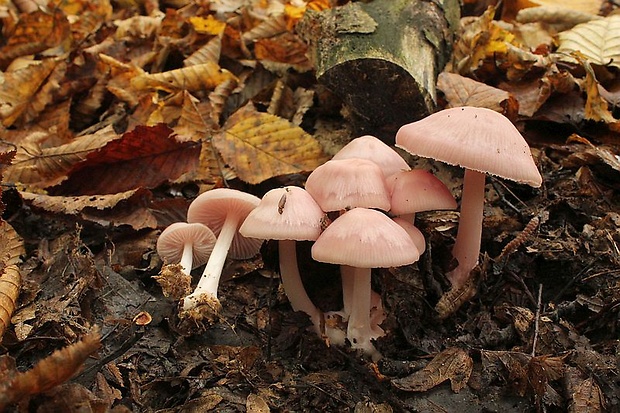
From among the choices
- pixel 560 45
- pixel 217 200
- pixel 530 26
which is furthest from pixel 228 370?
pixel 530 26

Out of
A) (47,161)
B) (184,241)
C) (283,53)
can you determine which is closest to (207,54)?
(283,53)

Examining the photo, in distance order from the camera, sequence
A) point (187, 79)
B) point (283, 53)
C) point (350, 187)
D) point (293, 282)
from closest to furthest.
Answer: point (350, 187)
point (293, 282)
point (187, 79)
point (283, 53)

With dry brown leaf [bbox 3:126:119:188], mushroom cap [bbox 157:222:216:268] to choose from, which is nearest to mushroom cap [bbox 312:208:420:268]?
mushroom cap [bbox 157:222:216:268]

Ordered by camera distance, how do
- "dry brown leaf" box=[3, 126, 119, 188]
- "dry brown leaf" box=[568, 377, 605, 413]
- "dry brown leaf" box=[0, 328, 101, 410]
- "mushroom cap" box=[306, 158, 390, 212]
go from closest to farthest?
"dry brown leaf" box=[0, 328, 101, 410] → "dry brown leaf" box=[568, 377, 605, 413] → "mushroom cap" box=[306, 158, 390, 212] → "dry brown leaf" box=[3, 126, 119, 188]

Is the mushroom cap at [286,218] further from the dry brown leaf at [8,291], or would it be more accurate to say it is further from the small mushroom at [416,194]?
the dry brown leaf at [8,291]

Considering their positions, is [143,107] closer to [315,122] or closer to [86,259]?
[315,122]

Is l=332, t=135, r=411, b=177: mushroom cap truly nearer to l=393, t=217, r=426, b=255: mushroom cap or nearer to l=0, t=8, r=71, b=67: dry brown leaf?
l=393, t=217, r=426, b=255: mushroom cap

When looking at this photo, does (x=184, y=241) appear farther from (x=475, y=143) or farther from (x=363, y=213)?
(x=475, y=143)
